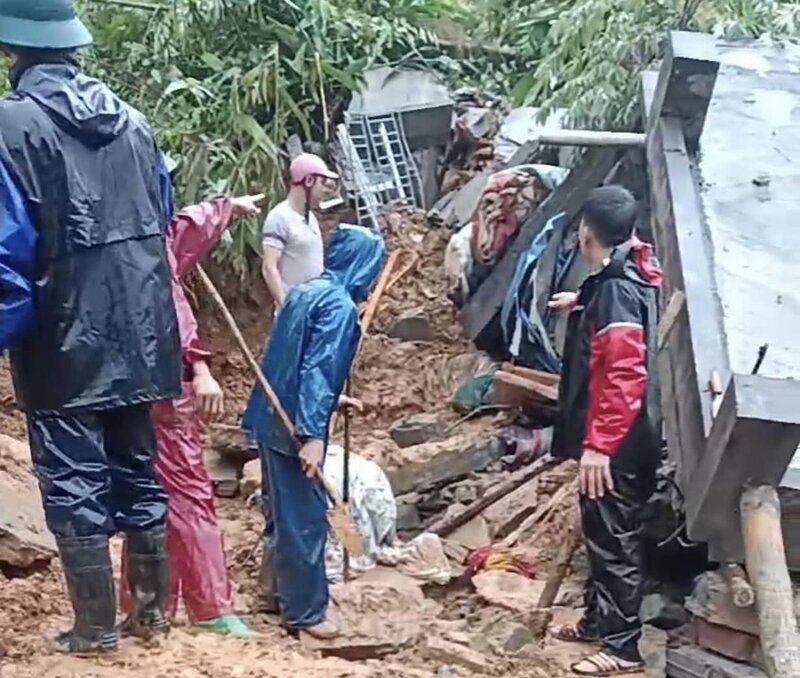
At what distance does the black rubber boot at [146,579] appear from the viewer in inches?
177

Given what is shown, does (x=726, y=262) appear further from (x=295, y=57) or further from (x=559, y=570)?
(x=295, y=57)

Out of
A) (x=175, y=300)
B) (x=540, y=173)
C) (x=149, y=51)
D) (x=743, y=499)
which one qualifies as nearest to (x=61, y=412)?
(x=175, y=300)

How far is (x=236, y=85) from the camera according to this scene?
34.1 feet

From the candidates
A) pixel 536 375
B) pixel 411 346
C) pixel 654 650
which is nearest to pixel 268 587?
pixel 654 650

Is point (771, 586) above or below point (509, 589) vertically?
above

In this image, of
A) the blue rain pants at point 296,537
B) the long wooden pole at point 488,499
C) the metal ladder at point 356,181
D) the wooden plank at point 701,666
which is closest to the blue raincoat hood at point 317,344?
the blue rain pants at point 296,537

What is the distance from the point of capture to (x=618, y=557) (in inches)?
229

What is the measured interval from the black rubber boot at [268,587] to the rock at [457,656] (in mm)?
769

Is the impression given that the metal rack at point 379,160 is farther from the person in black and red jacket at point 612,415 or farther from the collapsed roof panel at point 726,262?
the person in black and red jacket at point 612,415

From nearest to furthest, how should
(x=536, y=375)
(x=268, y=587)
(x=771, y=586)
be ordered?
1. (x=771, y=586)
2. (x=268, y=587)
3. (x=536, y=375)

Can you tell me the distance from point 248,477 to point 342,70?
13.0 ft

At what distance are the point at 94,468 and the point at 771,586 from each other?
1874mm

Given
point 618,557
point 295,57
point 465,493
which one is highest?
point 295,57

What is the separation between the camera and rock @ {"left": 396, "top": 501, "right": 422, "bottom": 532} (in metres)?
8.09
